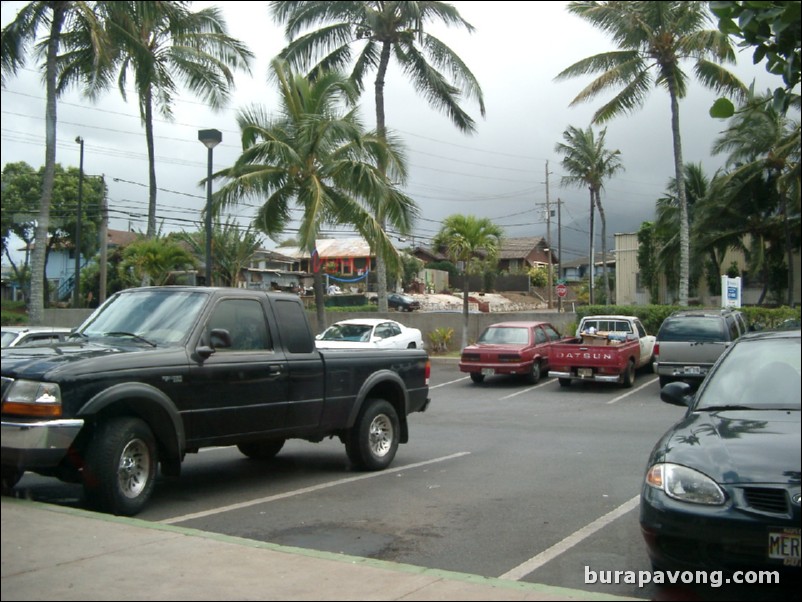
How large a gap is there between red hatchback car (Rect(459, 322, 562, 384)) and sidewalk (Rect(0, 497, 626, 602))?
636 inches

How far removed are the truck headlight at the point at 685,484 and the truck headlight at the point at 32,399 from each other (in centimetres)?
451

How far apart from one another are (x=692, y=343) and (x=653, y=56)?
12264mm

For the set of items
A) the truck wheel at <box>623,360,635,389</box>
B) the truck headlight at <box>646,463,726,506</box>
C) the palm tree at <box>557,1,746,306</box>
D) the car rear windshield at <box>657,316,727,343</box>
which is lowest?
the truck wheel at <box>623,360,635,389</box>

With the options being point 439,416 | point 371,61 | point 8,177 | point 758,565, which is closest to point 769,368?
point 758,565

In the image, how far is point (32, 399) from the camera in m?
6.48

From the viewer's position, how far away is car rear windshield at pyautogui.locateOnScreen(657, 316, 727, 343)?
18.8 metres

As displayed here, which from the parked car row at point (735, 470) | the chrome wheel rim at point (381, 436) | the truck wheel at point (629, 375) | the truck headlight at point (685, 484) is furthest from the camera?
the truck wheel at point (629, 375)

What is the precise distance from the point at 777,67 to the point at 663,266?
116ft

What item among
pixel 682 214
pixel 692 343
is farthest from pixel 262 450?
pixel 682 214

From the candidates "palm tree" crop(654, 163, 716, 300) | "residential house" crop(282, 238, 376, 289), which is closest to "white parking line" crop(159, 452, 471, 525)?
"palm tree" crop(654, 163, 716, 300)

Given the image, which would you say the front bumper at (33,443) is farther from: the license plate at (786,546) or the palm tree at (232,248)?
the palm tree at (232,248)

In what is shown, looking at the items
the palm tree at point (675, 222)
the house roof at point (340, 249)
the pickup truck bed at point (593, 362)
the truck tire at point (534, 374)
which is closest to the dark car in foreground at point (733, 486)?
the pickup truck bed at point (593, 362)

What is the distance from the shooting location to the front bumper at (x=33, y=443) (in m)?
6.32

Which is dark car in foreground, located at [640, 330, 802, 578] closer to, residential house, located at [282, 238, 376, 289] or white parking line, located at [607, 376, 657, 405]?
white parking line, located at [607, 376, 657, 405]
